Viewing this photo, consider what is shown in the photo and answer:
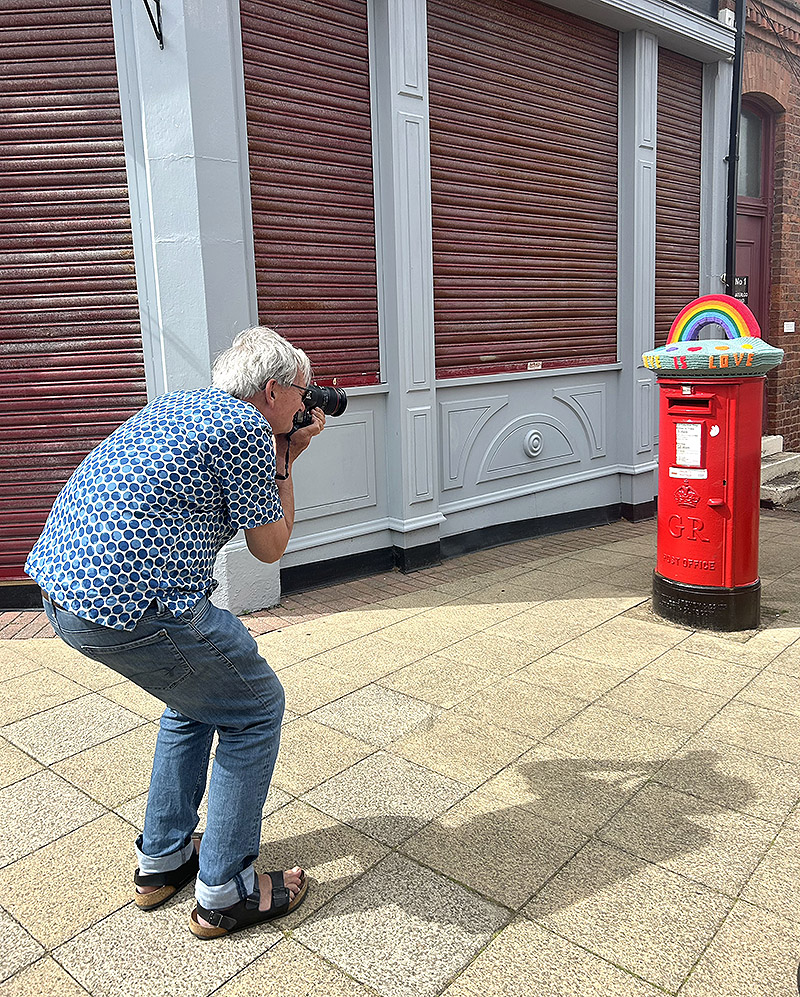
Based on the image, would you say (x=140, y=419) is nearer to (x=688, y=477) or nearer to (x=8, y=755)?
(x=8, y=755)

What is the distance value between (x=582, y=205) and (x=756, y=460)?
392 cm

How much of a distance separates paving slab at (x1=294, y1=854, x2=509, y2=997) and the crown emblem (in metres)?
2.89

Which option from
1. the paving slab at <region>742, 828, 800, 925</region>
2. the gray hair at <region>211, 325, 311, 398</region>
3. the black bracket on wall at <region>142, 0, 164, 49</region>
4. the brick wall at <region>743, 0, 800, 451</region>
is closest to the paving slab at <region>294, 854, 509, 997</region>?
the paving slab at <region>742, 828, 800, 925</region>

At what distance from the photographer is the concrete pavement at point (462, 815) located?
2359mm

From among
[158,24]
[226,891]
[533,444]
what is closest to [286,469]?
[226,891]

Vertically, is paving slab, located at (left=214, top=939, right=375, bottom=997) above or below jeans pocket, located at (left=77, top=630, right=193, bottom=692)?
below

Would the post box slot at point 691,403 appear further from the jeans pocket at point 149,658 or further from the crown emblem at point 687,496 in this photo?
the jeans pocket at point 149,658

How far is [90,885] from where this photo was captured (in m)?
2.74

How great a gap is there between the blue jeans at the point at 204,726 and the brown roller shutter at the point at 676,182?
741 centimetres

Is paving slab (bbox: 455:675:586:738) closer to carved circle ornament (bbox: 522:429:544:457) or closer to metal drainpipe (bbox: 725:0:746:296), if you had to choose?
carved circle ornament (bbox: 522:429:544:457)

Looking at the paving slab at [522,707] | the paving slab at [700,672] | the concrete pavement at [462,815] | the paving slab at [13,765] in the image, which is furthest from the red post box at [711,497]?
the paving slab at [13,765]

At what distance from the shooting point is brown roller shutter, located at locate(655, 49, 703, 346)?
28.0 ft

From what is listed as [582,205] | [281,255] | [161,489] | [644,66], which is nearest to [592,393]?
[582,205]

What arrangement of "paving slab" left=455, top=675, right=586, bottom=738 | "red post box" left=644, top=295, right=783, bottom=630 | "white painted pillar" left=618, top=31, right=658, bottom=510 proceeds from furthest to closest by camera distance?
1. "white painted pillar" left=618, top=31, right=658, bottom=510
2. "red post box" left=644, top=295, right=783, bottom=630
3. "paving slab" left=455, top=675, right=586, bottom=738
